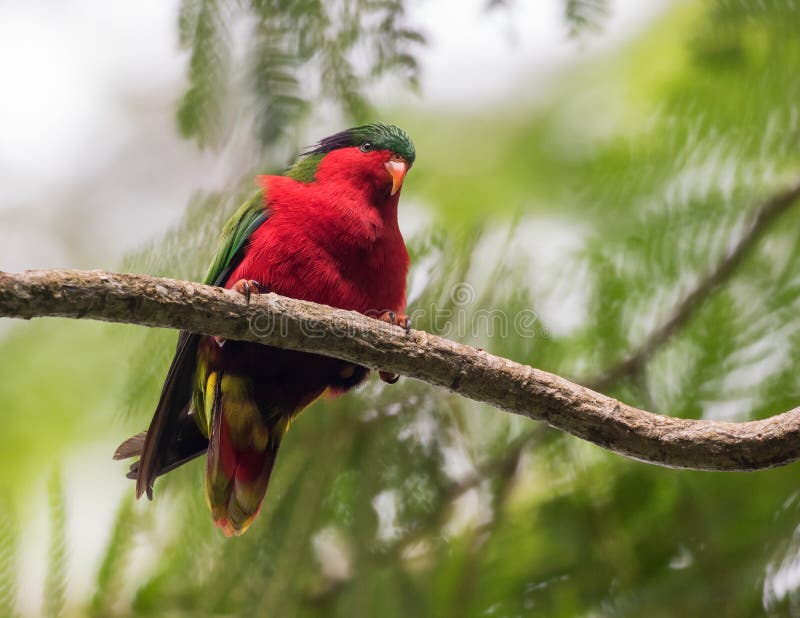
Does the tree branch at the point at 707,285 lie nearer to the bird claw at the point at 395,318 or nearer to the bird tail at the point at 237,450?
the bird claw at the point at 395,318

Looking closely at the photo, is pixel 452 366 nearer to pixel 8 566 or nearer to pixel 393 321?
pixel 393 321

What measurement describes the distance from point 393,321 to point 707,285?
4.80ft

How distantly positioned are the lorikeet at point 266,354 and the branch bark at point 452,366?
1.32ft

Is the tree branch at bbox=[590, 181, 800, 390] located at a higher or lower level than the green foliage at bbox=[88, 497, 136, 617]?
higher

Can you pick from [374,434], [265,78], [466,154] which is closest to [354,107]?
[265,78]

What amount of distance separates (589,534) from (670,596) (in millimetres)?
366

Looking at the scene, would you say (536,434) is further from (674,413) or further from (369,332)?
(369,332)

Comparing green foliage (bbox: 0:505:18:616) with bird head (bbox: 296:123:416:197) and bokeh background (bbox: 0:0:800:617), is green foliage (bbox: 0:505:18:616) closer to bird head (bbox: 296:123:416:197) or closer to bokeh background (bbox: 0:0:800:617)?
bokeh background (bbox: 0:0:800:617)

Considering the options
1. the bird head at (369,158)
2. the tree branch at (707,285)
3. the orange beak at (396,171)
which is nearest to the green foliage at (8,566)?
the bird head at (369,158)

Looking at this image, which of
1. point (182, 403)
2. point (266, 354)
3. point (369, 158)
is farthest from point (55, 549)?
point (369, 158)

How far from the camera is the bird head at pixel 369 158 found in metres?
3.46

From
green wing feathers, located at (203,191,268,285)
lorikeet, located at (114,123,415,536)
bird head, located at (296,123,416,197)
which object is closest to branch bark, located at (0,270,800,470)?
lorikeet, located at (114,123,415,536)

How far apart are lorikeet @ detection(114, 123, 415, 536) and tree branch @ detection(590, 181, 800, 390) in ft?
3.20

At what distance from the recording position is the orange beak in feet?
11.3
